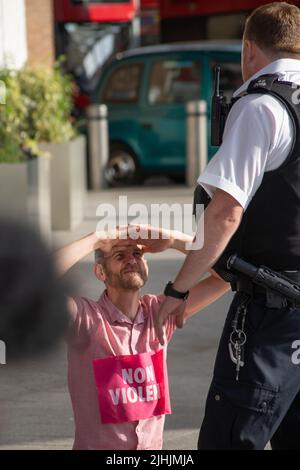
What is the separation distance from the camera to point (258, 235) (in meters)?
3.44

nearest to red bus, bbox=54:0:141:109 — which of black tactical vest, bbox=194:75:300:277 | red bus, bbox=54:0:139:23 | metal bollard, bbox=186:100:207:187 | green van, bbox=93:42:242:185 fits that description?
red bus, bbox=54:0:139:23

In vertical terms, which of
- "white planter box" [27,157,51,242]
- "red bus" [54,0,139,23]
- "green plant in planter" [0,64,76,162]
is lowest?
"red bus" [54,0,139,23]

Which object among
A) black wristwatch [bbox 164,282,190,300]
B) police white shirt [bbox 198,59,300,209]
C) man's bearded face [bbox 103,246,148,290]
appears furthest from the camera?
man's bearded face [bbox 103,246,148,290]

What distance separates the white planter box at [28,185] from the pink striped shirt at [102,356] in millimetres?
4210

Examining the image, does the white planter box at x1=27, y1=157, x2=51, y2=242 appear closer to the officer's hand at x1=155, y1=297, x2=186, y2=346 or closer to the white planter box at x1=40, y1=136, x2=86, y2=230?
the white planter box at x1=40, y1=136, x2=86, y2=230

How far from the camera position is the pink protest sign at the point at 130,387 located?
140 inches

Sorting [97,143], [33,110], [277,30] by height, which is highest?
[277,30]

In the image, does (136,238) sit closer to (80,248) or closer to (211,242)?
(80,248)

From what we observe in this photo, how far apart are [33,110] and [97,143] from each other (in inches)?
152


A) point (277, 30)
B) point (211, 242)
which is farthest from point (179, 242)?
point (277, 30)

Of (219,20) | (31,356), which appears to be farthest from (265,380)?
(219,20)

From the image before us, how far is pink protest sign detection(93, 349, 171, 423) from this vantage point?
11.6 ft

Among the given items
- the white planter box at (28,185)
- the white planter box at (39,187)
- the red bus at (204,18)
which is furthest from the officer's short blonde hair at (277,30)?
the red bus at (204,18)

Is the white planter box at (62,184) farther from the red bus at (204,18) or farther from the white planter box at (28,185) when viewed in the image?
the red bus at (204,18)
